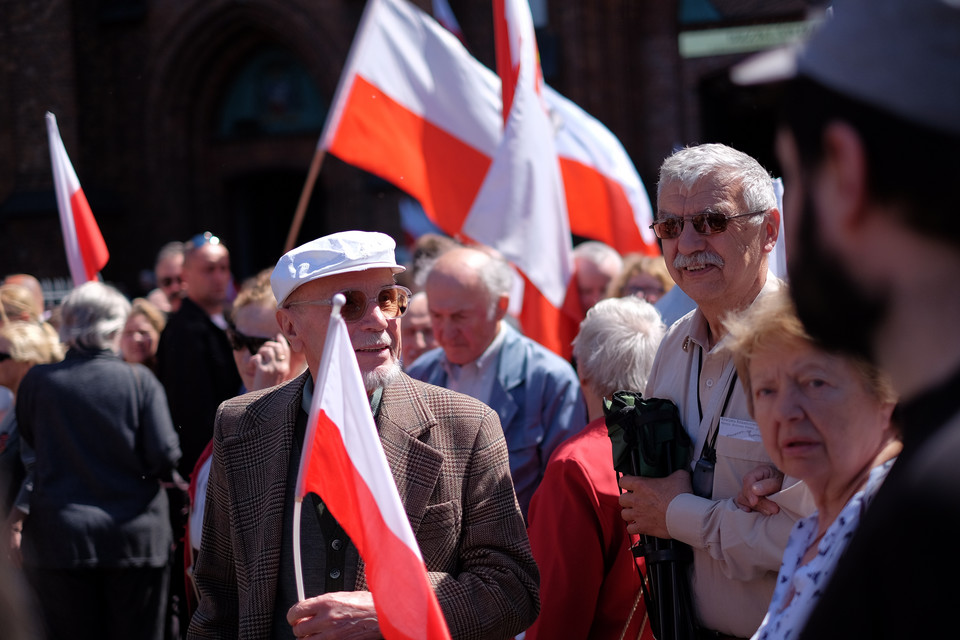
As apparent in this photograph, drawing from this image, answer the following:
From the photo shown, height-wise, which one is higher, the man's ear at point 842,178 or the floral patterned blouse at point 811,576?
the man's ear at point 842,178

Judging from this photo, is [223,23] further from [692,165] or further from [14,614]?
[14,614]

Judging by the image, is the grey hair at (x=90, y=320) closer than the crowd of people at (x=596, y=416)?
No

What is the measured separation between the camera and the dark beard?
106cm

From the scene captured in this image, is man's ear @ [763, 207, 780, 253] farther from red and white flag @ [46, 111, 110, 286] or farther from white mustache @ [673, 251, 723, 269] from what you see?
red and white flag @ [46, 111, 110, 286]

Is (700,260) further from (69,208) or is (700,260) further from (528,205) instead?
(69,208)

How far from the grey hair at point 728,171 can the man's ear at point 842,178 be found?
1.82 metres

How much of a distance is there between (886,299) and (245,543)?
1967 mm

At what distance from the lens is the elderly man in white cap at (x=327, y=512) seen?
2.54 meters

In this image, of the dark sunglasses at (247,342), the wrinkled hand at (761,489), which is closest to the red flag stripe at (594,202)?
the dark sunglasses at (247,342)

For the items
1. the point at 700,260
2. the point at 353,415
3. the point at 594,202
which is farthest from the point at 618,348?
the point at 594,202

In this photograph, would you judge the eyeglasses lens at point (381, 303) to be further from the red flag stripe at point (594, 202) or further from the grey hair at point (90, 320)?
the red flag stripe at point (594, 202)

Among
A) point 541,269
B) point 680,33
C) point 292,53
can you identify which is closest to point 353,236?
point 541,269

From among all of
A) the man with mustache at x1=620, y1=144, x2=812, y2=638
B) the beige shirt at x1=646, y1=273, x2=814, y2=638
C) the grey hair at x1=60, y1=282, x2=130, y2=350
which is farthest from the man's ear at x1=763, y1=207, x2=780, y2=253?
the grey hair at x1=60, y1=282, x2=130, y2=350

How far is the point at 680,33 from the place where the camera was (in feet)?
45.6
